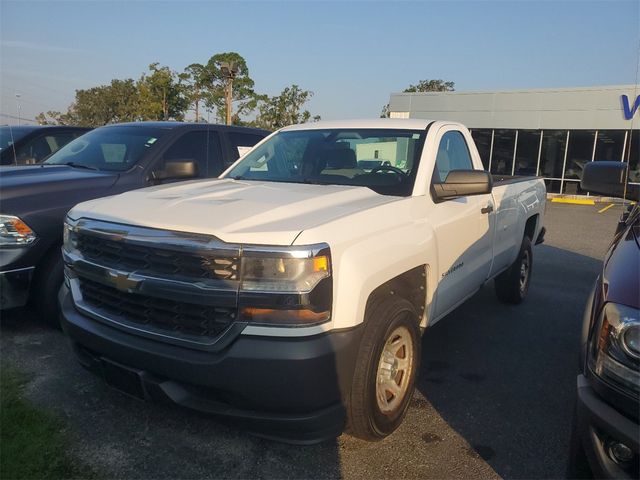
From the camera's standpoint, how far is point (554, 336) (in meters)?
4.83

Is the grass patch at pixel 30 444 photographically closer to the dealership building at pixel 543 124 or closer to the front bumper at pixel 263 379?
the front bumper at pixel 263 379

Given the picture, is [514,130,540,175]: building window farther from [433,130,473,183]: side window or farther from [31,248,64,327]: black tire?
[31,248,64,327]: black tire

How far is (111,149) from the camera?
5.45 metres

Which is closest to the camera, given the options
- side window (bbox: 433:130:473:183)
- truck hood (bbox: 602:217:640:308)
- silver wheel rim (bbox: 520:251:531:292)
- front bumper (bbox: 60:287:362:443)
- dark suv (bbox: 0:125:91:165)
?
truck hood (bbox: 602:217:640:308)

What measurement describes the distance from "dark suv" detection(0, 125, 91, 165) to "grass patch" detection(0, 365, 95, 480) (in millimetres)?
4829

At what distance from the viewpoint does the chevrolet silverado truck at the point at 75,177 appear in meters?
4.04

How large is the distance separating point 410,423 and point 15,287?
3.16 meters

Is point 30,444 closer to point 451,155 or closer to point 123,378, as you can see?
point 123,378

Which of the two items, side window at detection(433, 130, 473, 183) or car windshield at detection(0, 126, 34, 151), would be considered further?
car windshield at detection(0, 126, 34, 151)

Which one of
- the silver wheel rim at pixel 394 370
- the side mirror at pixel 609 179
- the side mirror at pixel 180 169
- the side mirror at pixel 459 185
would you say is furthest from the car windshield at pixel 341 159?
the side mirror at pixel 609 179

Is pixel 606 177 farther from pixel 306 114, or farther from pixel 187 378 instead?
pixel 306 114

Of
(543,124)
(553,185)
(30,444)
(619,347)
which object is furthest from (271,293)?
(553,185)

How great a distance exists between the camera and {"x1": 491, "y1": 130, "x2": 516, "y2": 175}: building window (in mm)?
23000

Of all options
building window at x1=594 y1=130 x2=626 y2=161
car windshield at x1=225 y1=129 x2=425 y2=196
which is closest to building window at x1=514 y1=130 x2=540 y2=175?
building window at x1=594 y1=130 x2=626 y2=161
